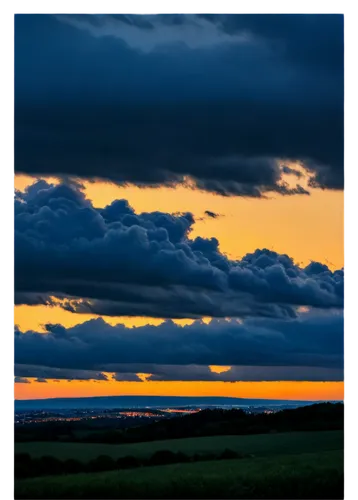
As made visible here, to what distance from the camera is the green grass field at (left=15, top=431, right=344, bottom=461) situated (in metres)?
18.8

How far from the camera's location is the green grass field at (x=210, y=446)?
18.8 metres

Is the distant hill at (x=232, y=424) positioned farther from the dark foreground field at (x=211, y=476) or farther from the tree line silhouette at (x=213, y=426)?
the dark foreground field at (x=211, y=476)

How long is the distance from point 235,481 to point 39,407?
4070 mm

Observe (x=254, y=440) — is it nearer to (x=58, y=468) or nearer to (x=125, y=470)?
(x=125, y=470)

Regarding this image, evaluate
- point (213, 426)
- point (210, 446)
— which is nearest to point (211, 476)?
point (210, 446)

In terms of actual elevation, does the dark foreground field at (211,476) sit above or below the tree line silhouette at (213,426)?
below

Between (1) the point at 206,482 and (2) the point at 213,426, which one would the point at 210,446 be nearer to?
(2) the point at 213,426

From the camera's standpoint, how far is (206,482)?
18422 millimetres

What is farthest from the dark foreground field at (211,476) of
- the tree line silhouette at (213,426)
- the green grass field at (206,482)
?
the tree line silhouette at (213,426)

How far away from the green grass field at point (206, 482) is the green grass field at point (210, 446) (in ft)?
1.01

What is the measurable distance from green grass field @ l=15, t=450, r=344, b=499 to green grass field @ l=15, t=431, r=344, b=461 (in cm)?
31

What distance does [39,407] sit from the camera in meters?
18.9

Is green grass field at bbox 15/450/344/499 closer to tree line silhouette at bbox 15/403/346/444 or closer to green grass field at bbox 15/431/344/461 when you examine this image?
green grass field at bbox 15/431/344/461
